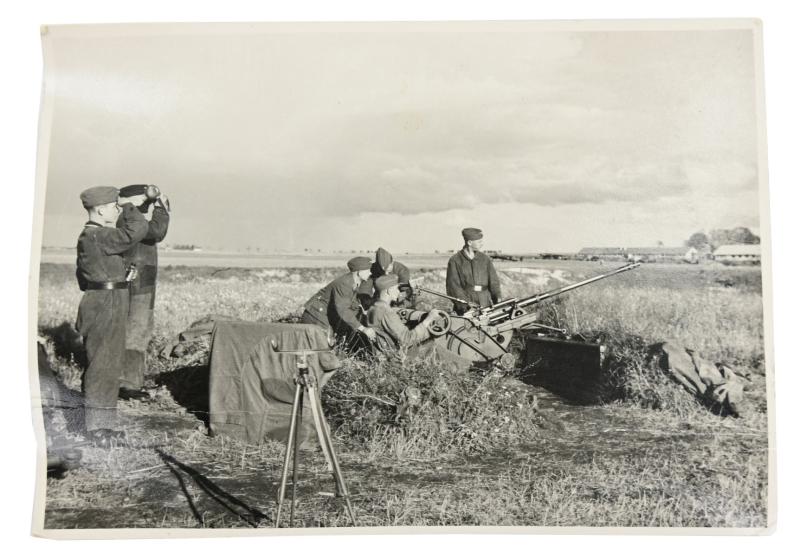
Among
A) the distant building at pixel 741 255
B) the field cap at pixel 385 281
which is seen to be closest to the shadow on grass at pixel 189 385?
the field cap at pixel 385 281

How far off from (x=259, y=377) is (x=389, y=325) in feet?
3.33

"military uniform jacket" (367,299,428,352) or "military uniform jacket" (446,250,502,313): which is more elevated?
"military uniform jacket" (446,250,502,313)

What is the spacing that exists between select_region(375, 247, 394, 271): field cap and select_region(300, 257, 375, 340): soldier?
0.08m

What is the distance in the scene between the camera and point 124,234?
5527 mm

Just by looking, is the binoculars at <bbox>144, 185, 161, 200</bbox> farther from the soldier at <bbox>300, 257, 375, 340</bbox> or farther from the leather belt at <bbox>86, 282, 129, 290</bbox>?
the soldier at <bbox>300, 257, 375, 340</bbox>

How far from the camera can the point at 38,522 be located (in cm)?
535

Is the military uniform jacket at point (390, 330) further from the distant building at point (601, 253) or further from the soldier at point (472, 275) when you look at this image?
the distant building at point (601, 253)

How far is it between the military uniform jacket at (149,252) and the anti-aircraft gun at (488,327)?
6.12 feet

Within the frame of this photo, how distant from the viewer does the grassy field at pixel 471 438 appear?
5.32m

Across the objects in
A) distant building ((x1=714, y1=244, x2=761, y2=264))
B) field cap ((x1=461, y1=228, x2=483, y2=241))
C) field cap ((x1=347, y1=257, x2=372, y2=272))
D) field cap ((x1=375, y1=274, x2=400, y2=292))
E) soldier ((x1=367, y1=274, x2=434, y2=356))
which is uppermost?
field cap ((x1=461, y1=228, x2=483, y2=241))

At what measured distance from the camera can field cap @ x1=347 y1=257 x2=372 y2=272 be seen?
568 centimetres

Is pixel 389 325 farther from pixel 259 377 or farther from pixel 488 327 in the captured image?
pixel 259 377

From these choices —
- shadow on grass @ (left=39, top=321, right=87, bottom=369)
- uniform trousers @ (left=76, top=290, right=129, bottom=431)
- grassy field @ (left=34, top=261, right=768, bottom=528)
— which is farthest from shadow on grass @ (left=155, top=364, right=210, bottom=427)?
shadow on grass @ (left=39, top=321, right=87, bottom=369)

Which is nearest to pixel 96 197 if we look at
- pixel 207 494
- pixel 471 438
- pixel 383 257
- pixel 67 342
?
pixel 67 342
